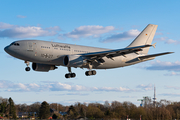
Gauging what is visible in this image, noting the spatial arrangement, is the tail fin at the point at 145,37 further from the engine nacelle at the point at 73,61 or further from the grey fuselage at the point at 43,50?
the engine nacelle at the point at 73,61

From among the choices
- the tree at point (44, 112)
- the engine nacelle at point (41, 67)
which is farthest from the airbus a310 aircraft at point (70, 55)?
the tree at point (44, 112)

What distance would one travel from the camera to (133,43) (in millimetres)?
56750

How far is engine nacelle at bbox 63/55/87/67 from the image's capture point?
42419 millimetres

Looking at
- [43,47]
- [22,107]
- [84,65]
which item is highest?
[43,47]

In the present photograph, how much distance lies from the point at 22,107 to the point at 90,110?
98.4 metres

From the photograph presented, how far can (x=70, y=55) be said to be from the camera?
43125 millimetres

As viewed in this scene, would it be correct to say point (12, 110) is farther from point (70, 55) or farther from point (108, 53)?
point (108, 53)

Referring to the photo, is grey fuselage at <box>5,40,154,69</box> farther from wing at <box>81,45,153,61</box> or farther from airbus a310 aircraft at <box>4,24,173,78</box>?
wing at <box>81,45,153,61</box>

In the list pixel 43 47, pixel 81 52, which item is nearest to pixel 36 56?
pixel 43 47

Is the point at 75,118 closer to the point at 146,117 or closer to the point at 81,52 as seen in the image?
the point at 146,117

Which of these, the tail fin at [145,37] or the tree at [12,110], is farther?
the tree at [12,110]

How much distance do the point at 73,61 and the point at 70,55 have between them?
4.05ft

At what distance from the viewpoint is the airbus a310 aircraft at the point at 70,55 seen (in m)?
40.6

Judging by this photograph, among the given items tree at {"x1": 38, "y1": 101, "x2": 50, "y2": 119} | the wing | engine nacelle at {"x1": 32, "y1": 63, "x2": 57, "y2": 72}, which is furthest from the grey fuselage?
tree at {"x1": 38, "y1": 101, "x2": 50, "y2": 119}
